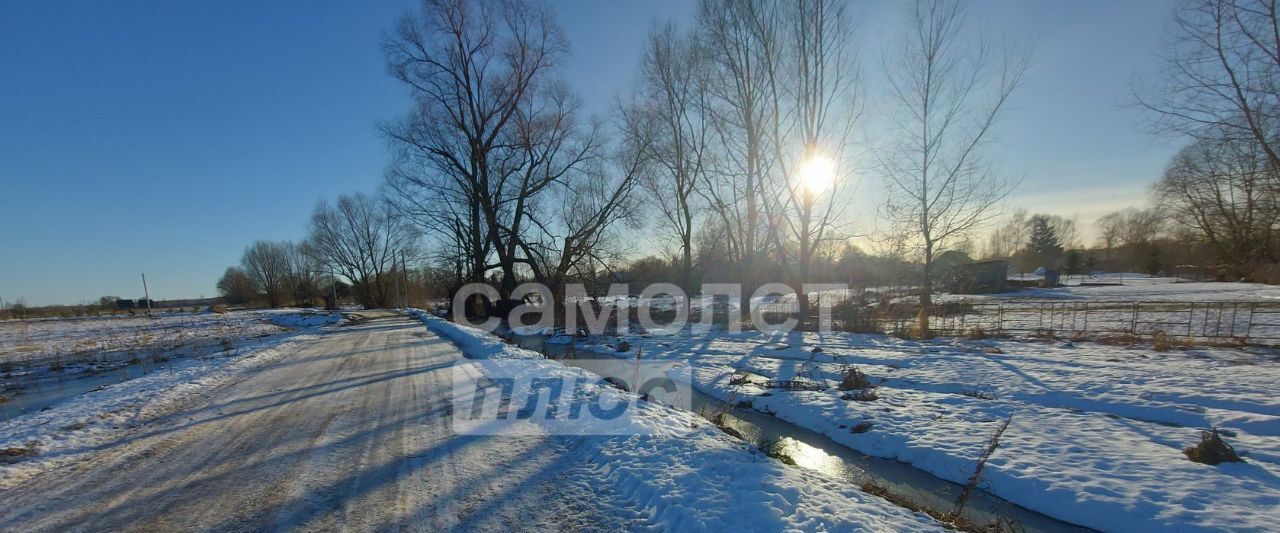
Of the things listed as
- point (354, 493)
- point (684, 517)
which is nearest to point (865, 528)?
point (684, 517)

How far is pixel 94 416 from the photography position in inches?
255

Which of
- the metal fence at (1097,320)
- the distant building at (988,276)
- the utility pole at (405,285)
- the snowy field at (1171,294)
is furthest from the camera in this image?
the utility pole at (405,285)

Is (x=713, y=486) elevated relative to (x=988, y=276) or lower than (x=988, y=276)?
lower

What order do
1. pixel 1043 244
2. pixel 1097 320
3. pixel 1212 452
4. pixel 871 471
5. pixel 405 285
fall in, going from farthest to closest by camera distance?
pixel 1043 244
pixel 405 285
pixel 1097 320
pixel 871 471
pixel 1212 452

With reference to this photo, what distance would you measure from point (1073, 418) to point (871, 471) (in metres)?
3.52

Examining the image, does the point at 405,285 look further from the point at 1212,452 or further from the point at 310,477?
the point at 1212,452

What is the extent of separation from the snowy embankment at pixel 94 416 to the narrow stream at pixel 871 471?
7773 millimetres

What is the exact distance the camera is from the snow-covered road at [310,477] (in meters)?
3.66

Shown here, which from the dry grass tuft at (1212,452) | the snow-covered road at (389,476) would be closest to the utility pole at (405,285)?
the snow-covered road at (389,476)

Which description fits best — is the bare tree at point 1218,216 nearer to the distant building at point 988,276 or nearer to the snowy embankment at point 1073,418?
the distant building at point 988,276

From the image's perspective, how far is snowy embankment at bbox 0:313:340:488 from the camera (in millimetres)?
Answer: 4973

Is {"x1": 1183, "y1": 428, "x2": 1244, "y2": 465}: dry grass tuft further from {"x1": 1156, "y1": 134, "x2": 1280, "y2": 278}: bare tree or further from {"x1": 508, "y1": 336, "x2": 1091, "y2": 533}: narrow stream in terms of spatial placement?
{"x1": 1156, "y1": 134, "x2": 1280, "y2": 278}: bare tree

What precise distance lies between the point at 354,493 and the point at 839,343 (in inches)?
535

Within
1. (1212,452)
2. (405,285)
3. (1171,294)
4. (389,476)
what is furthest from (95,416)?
(405,285)
